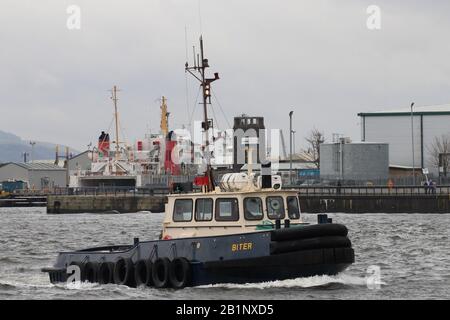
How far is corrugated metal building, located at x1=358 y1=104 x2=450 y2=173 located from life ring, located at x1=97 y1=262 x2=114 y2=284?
9496 centimetres

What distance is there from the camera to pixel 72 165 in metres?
193

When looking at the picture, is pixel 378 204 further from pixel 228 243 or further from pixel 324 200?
pixel 228 243

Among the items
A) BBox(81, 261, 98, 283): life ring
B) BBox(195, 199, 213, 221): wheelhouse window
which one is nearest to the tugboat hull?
BBox(195, 199, 213, 221): wheelhouse window

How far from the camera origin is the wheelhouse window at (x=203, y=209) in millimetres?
31266

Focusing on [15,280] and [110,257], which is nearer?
[110,257]

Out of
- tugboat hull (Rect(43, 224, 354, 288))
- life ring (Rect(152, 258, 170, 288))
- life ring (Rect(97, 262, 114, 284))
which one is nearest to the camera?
tugboat hull (Rect(43, 224, 354, 288))

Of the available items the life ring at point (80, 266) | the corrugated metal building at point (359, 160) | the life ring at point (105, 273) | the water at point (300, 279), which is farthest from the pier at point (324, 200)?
the life ring at point (105, 273)

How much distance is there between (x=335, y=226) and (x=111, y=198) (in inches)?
3198

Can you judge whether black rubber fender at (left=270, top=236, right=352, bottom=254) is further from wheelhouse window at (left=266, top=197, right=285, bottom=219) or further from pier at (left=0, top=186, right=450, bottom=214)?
pier at (left=0, top=186, right=450, bottom=214)

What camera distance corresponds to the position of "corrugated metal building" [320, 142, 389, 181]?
370 feet

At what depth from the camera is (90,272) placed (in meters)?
33.3

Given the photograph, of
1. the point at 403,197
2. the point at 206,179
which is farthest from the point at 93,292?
the point at 403,197

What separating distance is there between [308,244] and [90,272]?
25.4 ft
